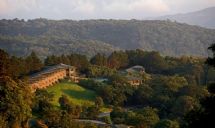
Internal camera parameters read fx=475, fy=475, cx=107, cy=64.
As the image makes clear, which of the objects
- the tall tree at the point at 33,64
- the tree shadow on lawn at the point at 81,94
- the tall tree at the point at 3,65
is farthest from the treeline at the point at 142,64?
the tall tree at the point at 3,65

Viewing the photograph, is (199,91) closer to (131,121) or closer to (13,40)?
(131,121)

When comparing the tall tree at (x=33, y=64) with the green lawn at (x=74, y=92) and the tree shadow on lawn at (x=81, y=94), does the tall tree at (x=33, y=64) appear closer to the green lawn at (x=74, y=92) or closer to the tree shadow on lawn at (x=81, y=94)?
the green lawn at (x=74, y=92)

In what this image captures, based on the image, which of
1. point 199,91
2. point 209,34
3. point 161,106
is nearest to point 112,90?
point 161,106

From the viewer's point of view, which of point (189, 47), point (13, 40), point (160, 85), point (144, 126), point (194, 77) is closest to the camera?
point (144, 126)

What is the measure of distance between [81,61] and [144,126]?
2700 centimetres

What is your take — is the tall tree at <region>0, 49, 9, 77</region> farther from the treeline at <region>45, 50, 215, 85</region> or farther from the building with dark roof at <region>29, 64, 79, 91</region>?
the treeline at <region>45, 50, 215, 85</region>

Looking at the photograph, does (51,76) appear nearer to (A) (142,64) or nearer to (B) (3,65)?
(B) (3,65)

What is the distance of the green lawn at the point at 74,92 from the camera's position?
156 ft

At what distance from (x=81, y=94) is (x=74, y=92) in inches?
30.1

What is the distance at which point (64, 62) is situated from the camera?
6331 cm

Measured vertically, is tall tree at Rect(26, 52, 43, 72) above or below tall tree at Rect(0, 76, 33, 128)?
above

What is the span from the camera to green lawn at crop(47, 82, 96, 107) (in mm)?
47594

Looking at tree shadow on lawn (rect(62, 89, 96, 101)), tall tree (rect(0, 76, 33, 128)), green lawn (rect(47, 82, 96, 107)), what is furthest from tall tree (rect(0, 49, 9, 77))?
tree shadow on lawn (rect(62, 89, 96, 101))

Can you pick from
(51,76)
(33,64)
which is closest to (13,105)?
(51,76)
